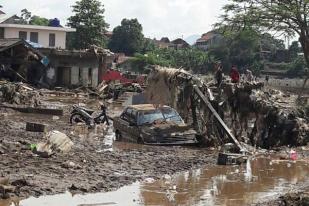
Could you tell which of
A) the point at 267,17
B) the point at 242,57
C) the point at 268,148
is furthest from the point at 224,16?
the point at 242,57

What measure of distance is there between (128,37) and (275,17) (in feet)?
187

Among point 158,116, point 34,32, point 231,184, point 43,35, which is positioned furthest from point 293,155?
point 43,35

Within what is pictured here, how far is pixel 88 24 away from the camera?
69312mm

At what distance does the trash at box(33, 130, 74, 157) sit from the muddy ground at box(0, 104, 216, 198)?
0.17 metres

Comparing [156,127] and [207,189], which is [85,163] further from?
[156,127]

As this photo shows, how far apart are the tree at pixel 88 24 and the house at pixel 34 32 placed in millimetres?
6316

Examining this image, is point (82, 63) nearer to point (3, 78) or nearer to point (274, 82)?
point (3, 78)

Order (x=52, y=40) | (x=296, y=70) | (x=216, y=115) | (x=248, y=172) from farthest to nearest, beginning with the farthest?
1. (x=296, y=70)
2. (x=52, y=40)
3. (x=216, y=115)
4. (x=248, y=172)

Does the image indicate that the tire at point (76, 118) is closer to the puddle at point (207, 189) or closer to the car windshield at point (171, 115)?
the car windshield at point (171, 115)

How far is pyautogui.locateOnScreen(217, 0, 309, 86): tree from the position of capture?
36.9 metres

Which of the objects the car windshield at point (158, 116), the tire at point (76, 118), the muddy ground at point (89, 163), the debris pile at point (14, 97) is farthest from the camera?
the debris pile at point (14, 97)

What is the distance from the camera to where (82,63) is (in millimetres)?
49062

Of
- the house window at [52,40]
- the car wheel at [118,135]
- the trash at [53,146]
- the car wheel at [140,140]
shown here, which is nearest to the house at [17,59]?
the house window at [52,40]

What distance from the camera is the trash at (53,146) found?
1391 cm
